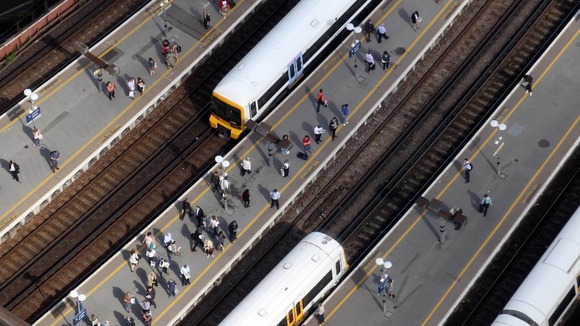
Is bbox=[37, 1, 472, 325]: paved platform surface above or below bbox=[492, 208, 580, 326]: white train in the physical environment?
below

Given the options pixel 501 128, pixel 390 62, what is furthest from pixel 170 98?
pixel 501 128

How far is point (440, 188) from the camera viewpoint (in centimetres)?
11069

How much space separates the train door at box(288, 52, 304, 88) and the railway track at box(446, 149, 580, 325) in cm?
1933

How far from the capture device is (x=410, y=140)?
115625mm

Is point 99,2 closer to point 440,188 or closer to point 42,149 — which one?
point 42,149

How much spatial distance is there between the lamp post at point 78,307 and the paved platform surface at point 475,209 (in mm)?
15424

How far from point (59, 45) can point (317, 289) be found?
30998 millimetres

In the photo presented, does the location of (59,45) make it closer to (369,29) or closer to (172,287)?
(369,29)

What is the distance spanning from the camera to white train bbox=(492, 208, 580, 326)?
3873 inches

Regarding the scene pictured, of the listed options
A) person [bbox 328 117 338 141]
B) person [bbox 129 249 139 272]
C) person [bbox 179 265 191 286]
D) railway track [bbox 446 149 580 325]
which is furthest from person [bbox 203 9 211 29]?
railway track [bbox 446 149 580 325]

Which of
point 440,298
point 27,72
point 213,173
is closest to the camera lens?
point 440,298

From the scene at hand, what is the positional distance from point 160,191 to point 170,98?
865 centimetres

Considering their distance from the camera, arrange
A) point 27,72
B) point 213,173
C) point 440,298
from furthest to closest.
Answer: point 27,72, point 213,173, point 440,298

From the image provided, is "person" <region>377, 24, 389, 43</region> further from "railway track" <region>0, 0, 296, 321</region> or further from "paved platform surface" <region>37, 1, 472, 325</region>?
"railway track" <region>0, 0, 296, 321</region>
